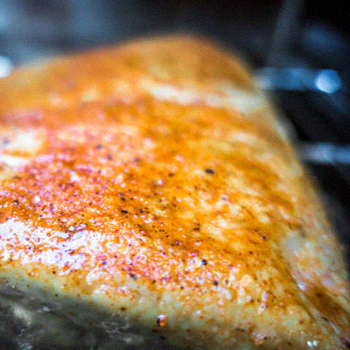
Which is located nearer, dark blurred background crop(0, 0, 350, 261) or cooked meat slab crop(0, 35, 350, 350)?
cooked meat slab crop(0, 35, 350, 350)

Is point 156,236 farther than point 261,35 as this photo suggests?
No

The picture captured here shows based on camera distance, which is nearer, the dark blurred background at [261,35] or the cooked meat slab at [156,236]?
the cooked meat slab at [156,236]

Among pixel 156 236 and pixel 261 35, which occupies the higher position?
pixel 261 35
